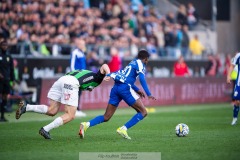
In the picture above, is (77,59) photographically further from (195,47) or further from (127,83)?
(195,47)

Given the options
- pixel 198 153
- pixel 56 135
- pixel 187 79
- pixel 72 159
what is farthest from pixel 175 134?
pixel 187 79

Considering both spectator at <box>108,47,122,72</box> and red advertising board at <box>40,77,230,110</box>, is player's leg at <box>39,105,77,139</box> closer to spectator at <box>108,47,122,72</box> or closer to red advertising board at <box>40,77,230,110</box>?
red advertising board at <box>40,77,230,110</box>

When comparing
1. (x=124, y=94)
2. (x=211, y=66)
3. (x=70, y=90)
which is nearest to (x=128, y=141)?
(x=124, y=94)

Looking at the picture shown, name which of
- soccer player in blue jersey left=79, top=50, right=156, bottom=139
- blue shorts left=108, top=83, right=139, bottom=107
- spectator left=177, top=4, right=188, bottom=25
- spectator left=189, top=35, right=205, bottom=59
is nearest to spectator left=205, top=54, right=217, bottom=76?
spectator left=189, top=35, right=205, bottom=59

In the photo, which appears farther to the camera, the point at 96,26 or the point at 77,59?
the point at 96,26

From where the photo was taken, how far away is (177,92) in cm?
3369

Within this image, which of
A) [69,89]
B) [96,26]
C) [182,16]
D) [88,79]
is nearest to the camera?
[69,89]

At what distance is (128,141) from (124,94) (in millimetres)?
1203

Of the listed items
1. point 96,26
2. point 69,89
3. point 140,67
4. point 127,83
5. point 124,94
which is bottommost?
point 124,94

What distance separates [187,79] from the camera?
112ft

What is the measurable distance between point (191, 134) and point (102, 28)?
1709 centimetres

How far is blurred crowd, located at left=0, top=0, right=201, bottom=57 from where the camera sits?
3000cm

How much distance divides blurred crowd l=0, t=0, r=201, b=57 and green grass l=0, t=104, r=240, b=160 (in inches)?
333

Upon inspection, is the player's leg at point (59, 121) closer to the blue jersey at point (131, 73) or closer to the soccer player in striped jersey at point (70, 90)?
the soccer player in striped jersey at point (70, 90)
